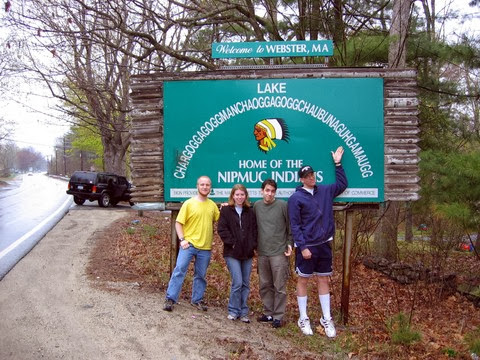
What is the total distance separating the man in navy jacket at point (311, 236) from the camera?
5.24 meters

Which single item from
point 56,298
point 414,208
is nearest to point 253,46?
point 56,298

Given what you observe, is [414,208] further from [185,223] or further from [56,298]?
[56,298]

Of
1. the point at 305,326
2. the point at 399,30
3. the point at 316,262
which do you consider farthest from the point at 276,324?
the point at 399,30

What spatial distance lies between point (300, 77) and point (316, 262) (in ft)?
8.09

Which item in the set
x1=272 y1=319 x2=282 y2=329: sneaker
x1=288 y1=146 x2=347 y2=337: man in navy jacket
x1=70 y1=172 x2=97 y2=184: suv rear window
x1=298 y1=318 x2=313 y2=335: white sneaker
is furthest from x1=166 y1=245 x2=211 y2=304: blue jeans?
x1=70 y1=172 x2=97 y2=184: suv rear window

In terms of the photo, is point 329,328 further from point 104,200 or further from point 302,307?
point 104,200

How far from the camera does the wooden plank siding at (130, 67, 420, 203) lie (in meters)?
6.00

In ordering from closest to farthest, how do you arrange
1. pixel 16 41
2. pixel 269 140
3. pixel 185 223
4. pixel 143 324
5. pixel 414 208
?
1. pixel 143 324
2. pixel 185 223
3. pixel 269 140
4. pixel 414 208
5. pixel 16 41

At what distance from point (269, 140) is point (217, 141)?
0.70 meters

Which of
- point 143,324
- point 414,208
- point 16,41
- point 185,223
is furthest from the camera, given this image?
point 16,41

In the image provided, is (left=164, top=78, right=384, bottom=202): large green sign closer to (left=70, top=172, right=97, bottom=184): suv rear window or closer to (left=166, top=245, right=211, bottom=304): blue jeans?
(left=166, top=245, right=211, bottom=304): blue jeans

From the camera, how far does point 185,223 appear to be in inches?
221

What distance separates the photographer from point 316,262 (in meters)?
5.30

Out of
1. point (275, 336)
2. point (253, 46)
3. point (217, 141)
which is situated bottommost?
point (275, 336)
